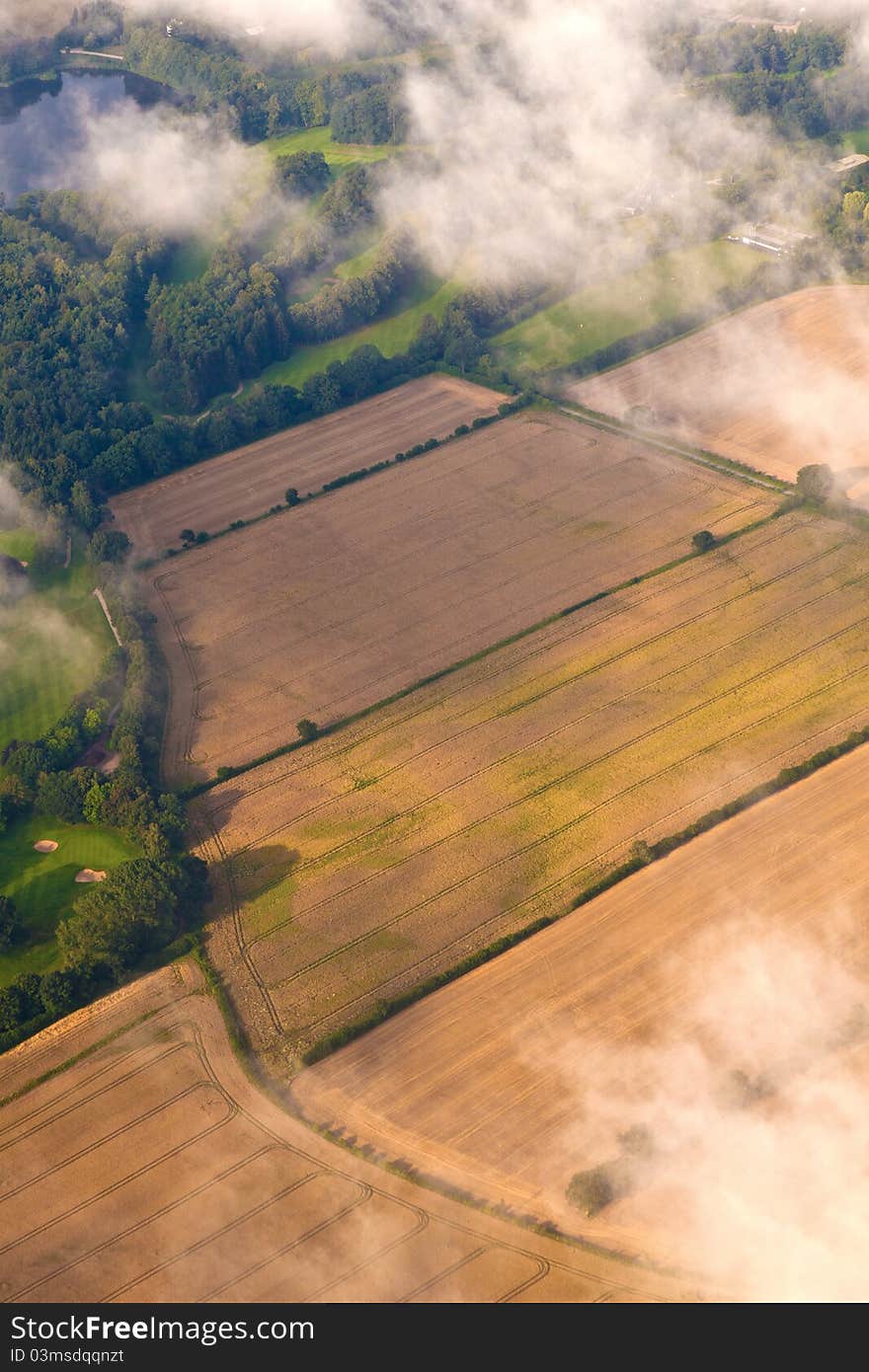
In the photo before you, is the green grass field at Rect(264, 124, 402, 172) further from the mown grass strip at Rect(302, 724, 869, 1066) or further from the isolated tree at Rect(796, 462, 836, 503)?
the mown grass strip at Rect(302, 724, 869, 1066)

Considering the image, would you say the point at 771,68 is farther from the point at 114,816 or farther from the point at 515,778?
the point at 114,816

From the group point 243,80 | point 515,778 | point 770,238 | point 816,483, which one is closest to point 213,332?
point 816,483

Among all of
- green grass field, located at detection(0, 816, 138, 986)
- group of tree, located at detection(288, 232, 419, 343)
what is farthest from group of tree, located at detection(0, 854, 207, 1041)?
group of tree, located at detection(288, 232, 419, 343)

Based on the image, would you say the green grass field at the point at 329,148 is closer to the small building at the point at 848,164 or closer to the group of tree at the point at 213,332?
the group of tree at the point at 213,332

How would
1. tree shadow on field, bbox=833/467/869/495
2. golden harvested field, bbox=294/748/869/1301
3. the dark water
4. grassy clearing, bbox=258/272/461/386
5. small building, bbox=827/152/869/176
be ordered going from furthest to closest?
the dark water < small building, bbox=827/152/869/176 < grassy clearing, bbox=258/272/461/386 < tree shadow on field, bbox=833/467/869/495 < golden harvested field, bbox=294/748/869/1301
